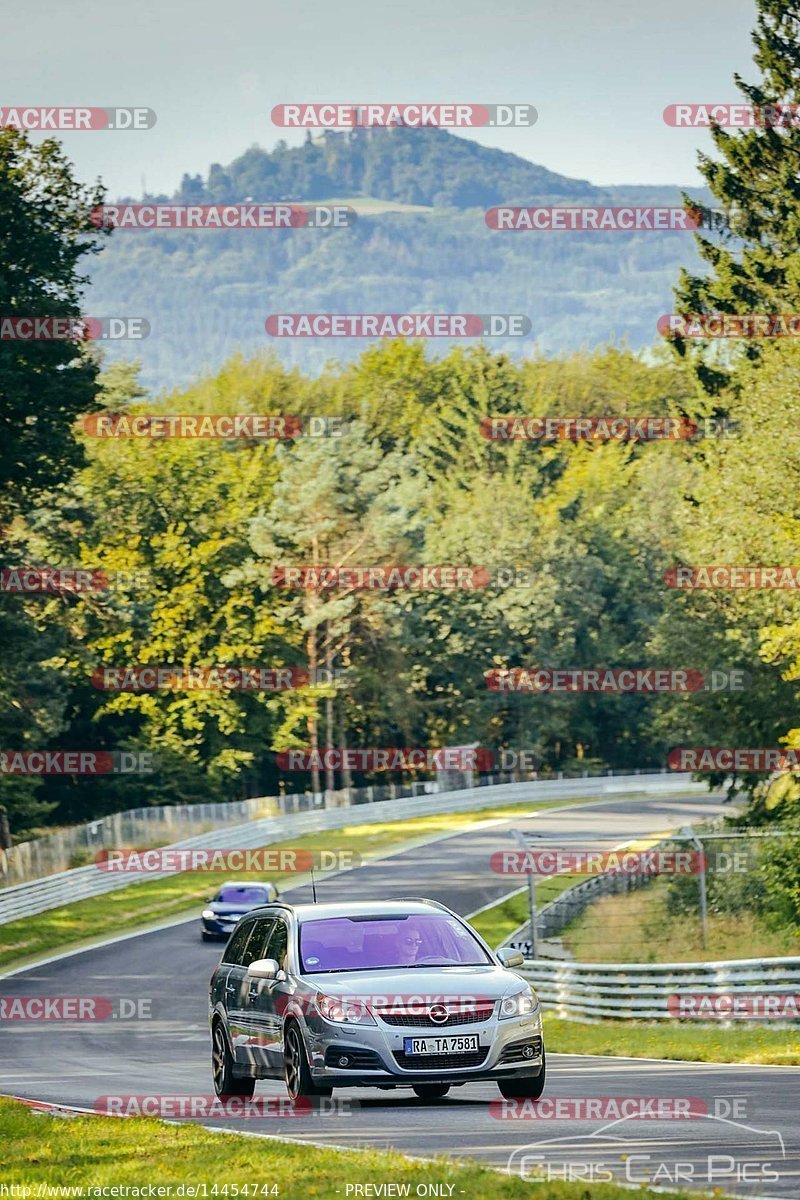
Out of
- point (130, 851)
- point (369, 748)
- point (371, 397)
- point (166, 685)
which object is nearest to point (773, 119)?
point (130, 851)

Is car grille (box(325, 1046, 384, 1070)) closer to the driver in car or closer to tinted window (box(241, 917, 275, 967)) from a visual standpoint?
the driver in car

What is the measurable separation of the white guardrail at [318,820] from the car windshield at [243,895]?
19.6ft

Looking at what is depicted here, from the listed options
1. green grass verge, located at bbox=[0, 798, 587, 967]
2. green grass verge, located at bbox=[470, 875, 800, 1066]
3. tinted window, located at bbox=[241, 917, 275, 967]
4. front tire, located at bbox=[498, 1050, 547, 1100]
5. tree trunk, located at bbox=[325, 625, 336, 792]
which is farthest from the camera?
tree trunk, located at bbox=[325, 625, 336, 792]

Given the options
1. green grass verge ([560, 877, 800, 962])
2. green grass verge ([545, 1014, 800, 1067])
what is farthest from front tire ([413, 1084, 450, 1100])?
green grass verge ([560, 877, 800, 962])

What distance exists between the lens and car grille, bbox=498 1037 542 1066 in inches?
531

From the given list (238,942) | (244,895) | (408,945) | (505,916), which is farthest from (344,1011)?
(505,916)

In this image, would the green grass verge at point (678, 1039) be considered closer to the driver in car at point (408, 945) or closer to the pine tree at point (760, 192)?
the driver in car at point (408, 945)

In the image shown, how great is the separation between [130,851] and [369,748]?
3449cm

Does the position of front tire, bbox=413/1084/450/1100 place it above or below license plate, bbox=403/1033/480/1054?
below

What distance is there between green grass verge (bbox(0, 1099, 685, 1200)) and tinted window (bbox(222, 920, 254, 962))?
8.45 ft

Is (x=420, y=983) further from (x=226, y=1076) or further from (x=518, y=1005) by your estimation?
(x=226, y=1076)

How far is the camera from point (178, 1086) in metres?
18.6

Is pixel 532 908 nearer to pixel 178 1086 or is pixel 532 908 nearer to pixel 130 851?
pixel 178 1086

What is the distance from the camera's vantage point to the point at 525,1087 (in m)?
14.0
